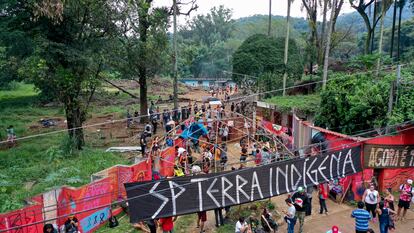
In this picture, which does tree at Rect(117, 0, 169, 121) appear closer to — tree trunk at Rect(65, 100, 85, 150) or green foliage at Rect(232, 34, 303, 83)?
tree trunk at Rect(65, 100, 85, 150)

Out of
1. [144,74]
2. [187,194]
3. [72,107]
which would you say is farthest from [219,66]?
[187,194]

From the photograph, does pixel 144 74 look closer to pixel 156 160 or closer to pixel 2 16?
pixel 2 16

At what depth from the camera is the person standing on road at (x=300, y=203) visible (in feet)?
40.1

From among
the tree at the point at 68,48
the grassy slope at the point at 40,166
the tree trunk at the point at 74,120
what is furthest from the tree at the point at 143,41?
the grassy slope at the point at 40,166

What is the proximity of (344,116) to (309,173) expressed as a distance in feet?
32.5

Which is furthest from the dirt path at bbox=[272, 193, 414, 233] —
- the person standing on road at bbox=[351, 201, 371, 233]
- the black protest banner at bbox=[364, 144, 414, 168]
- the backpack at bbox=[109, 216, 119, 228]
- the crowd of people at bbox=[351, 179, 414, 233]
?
the backpack at bbox=[109, 216, 119, 228]

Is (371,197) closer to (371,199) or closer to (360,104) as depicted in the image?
(371,199)

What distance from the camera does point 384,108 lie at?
17.0 m

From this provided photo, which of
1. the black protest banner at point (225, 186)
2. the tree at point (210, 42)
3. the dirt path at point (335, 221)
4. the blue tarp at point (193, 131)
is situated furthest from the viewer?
the tree at point (210, 42)

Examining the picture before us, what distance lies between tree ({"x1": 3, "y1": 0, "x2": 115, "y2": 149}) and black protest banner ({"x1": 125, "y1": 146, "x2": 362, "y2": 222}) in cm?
1322

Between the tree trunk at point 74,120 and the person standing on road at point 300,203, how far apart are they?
Answer: 13195 millimetres

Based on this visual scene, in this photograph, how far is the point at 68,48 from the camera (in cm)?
2038

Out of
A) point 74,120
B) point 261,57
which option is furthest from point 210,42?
point 74,120

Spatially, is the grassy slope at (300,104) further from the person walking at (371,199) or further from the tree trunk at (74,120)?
the tree trunk at (74,120)
